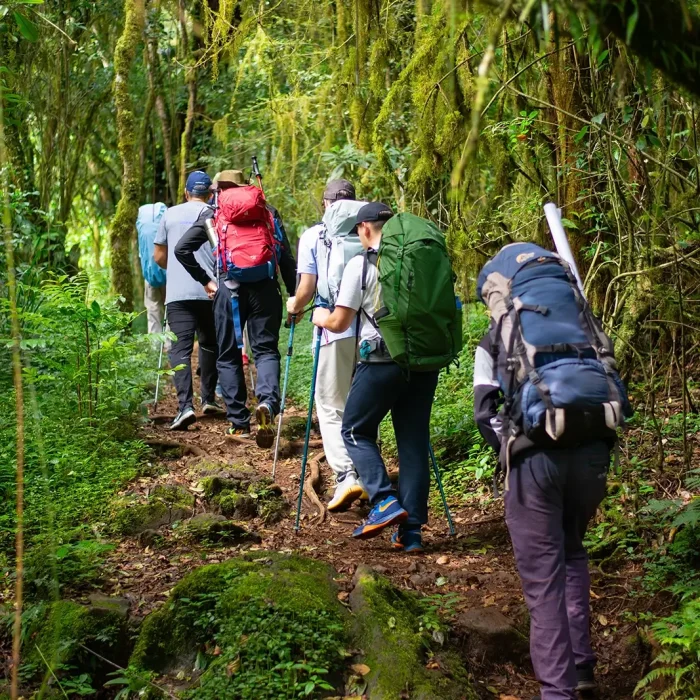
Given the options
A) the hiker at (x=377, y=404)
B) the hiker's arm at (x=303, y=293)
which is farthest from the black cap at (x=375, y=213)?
the hiker's arm at (x=303, y=293)

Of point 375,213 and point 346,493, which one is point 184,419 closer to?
point 346,493

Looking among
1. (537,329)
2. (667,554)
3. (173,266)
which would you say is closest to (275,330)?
(173,266)

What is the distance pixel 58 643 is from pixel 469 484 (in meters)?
3.79

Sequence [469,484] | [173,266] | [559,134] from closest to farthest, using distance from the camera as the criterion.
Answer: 1. [559,134]
2. [469,484]
3. [173,266]

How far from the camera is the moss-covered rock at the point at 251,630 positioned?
11.9 feet

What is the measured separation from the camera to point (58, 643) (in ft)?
13.0

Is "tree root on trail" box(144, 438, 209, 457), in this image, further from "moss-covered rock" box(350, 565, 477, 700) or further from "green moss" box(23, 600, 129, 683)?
"moss-covered rock" box(350, 565, 477, 700)

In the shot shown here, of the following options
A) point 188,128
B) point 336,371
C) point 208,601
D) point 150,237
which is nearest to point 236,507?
point 336,371

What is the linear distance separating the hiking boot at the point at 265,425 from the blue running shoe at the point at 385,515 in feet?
8.07

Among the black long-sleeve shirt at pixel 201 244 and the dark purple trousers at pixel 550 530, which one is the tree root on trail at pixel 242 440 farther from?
the dark purple trousers at pixel 550 530

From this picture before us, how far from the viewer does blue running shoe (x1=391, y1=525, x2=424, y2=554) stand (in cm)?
552

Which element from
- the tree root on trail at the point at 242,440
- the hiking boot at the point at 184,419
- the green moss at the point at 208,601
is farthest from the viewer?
the hiking boot at the point at 184,419

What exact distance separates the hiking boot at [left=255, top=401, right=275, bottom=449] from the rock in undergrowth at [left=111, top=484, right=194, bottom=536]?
1521 millimetres

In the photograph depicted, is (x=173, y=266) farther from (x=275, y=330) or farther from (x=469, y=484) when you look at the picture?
(x=469, y=484)
